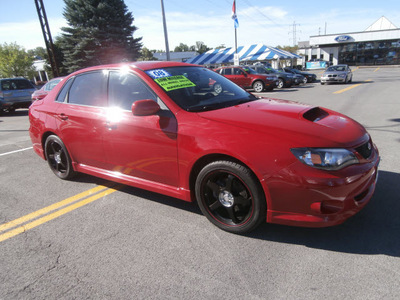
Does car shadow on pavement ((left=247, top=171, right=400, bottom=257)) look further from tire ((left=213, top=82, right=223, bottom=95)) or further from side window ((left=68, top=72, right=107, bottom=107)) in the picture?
side window ((left=68, top=72, right=107, bottom=107))

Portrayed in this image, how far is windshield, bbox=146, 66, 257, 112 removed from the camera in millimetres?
3061

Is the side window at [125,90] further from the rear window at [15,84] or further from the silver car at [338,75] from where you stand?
the silver car at [338,75]

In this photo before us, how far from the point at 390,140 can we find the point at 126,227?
526cm

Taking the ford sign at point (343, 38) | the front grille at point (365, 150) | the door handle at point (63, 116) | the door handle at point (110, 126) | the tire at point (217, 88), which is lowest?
the front grille at point (365, 150)

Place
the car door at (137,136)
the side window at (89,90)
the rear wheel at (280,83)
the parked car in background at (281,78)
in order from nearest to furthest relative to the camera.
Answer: the car door at (137,136)
the side window at (89,90)
the parked car in background at (281,78)
the rear wheel at (280,83)

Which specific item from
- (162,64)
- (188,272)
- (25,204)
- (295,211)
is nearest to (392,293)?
(295,211)

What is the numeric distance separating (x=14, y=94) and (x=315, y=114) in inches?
583

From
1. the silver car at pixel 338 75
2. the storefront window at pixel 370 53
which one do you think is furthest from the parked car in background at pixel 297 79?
the storefront window at pixel 370 53

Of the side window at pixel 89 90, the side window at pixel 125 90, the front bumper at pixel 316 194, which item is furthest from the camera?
the side window at pixel 89 90

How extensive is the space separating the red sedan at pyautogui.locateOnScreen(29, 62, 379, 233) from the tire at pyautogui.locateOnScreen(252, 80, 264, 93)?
14897 mm

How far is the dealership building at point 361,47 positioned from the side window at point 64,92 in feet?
182

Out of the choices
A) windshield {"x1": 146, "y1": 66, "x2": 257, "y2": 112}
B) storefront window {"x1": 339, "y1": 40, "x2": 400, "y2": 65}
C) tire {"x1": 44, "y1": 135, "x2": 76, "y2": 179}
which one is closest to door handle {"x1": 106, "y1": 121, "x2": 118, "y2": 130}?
windshield {"x1": 146, "y1": 66, "x2": 257, "y2": 112}

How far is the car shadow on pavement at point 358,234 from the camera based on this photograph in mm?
2430

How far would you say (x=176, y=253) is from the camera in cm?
253
